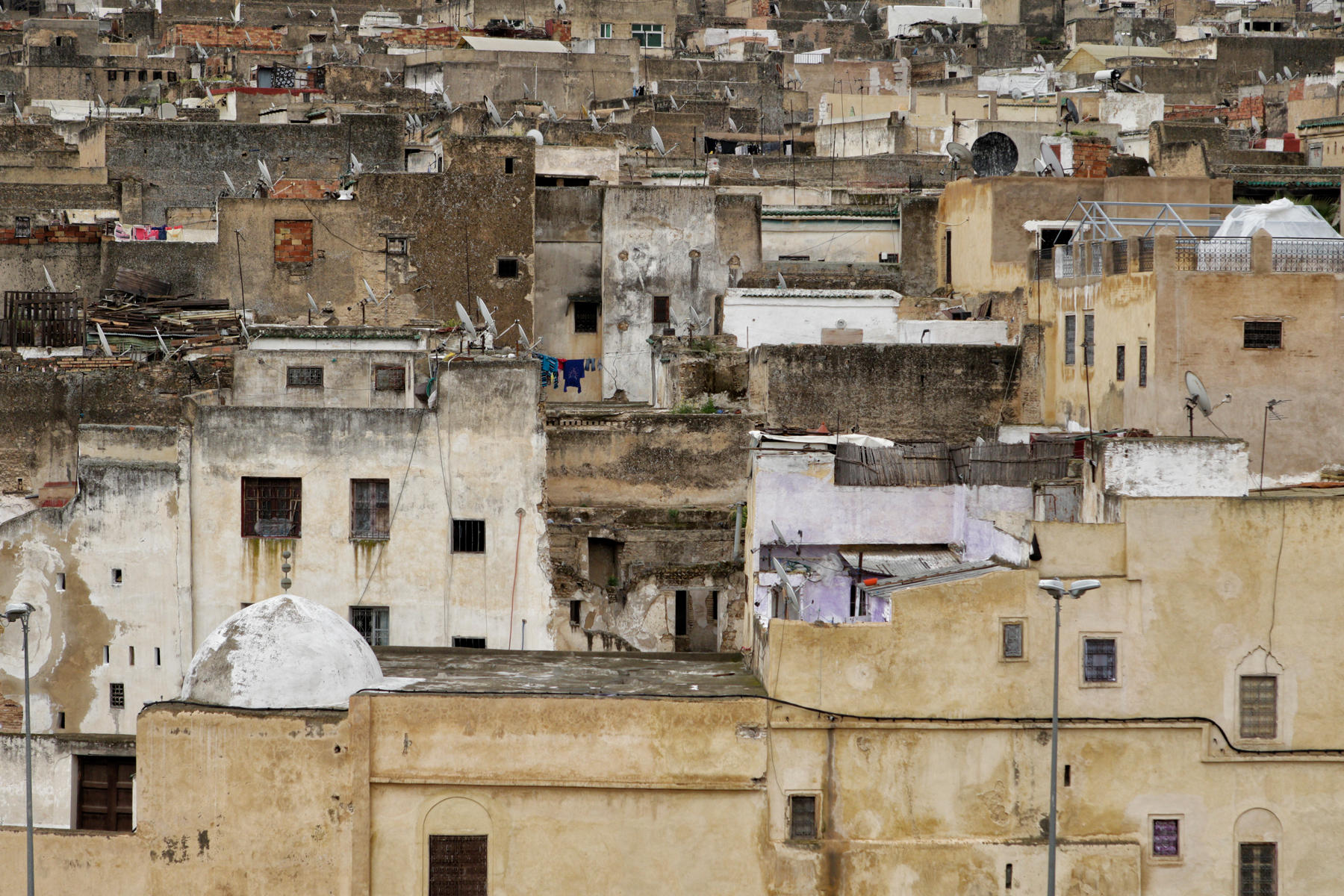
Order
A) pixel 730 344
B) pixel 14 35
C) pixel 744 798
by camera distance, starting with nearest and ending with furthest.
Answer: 1. pixel 744 798
2. pixel 730 344
3. pixel 14 35

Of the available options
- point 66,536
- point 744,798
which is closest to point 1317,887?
point 744,798

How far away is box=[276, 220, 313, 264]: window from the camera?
37.3 m

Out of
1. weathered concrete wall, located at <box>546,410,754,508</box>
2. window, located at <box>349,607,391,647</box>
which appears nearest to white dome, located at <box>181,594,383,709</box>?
window, located at <box>349,607,391,647</box>

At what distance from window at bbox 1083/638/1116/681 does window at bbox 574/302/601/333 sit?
57.2ft

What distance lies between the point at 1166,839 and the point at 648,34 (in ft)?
147

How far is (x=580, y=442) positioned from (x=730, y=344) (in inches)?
203

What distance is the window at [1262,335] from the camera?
29.3 metres

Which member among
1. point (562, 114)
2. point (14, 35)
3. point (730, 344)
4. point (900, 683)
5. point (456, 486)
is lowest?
point (900, 683)

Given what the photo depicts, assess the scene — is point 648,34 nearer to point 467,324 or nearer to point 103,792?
point 467,324

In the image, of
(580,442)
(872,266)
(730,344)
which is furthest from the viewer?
(872,266)

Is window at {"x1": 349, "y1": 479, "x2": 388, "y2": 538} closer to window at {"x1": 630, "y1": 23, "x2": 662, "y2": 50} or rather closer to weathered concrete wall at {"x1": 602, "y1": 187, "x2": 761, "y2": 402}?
weathered concrete wall at {"x1": 602, "y1": 187, "x2": 761, "y2": 402}

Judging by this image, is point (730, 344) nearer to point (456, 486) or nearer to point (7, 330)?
point (456, 486)

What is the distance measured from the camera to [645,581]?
28.4 metres

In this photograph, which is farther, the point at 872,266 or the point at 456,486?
the point at 872,266
